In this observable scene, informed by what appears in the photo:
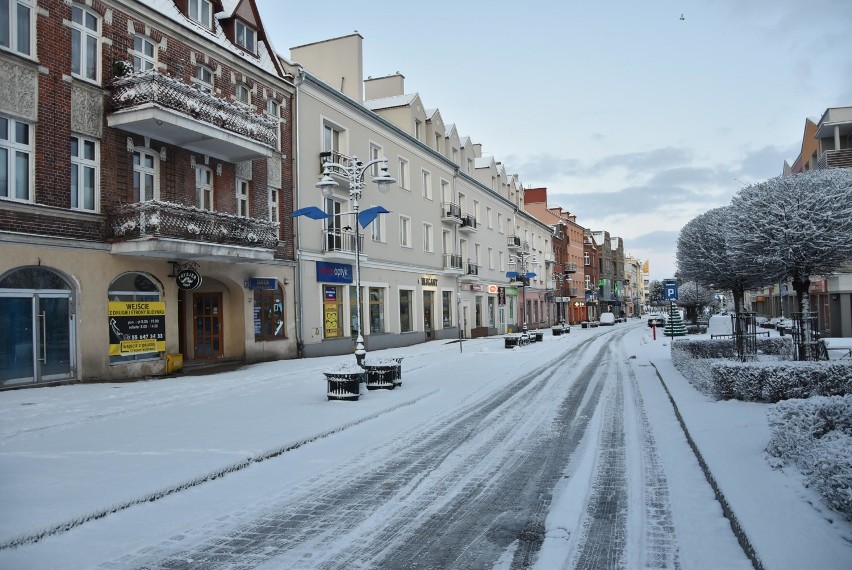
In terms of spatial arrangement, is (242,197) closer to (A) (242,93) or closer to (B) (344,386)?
(A) (242,93)

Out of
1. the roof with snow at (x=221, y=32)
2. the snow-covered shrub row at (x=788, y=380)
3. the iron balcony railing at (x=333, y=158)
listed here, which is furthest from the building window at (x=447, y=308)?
the snow-covered shrub row at (x=788, y=380)

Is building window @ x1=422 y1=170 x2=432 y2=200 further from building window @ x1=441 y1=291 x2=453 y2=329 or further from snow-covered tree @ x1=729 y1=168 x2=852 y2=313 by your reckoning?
snow-covered tree @ x1=729 y1=168 x2=852 y2=313

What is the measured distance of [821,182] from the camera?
A: 12227 mm

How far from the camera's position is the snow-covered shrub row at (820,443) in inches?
190

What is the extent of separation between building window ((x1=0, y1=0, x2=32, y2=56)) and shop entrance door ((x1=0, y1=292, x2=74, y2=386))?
5.59 meters

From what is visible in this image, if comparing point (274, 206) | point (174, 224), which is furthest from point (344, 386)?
point (274, 206)

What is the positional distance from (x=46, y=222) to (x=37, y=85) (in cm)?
317

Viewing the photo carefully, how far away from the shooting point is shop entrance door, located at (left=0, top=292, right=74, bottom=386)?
13.1 meters

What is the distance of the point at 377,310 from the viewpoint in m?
28.7

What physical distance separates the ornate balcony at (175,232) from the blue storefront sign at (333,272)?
553 cm

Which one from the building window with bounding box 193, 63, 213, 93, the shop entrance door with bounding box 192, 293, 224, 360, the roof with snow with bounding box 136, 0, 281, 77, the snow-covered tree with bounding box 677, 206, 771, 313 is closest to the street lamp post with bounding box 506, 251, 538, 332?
the snow-covered tree with bounding box 677, 206, 771, 313

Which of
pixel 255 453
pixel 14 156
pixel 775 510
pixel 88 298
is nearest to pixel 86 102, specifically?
pixel 14 156

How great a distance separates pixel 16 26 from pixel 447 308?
90.4 ft

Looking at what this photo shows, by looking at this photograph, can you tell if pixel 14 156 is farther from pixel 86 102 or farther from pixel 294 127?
pixel 294 127
